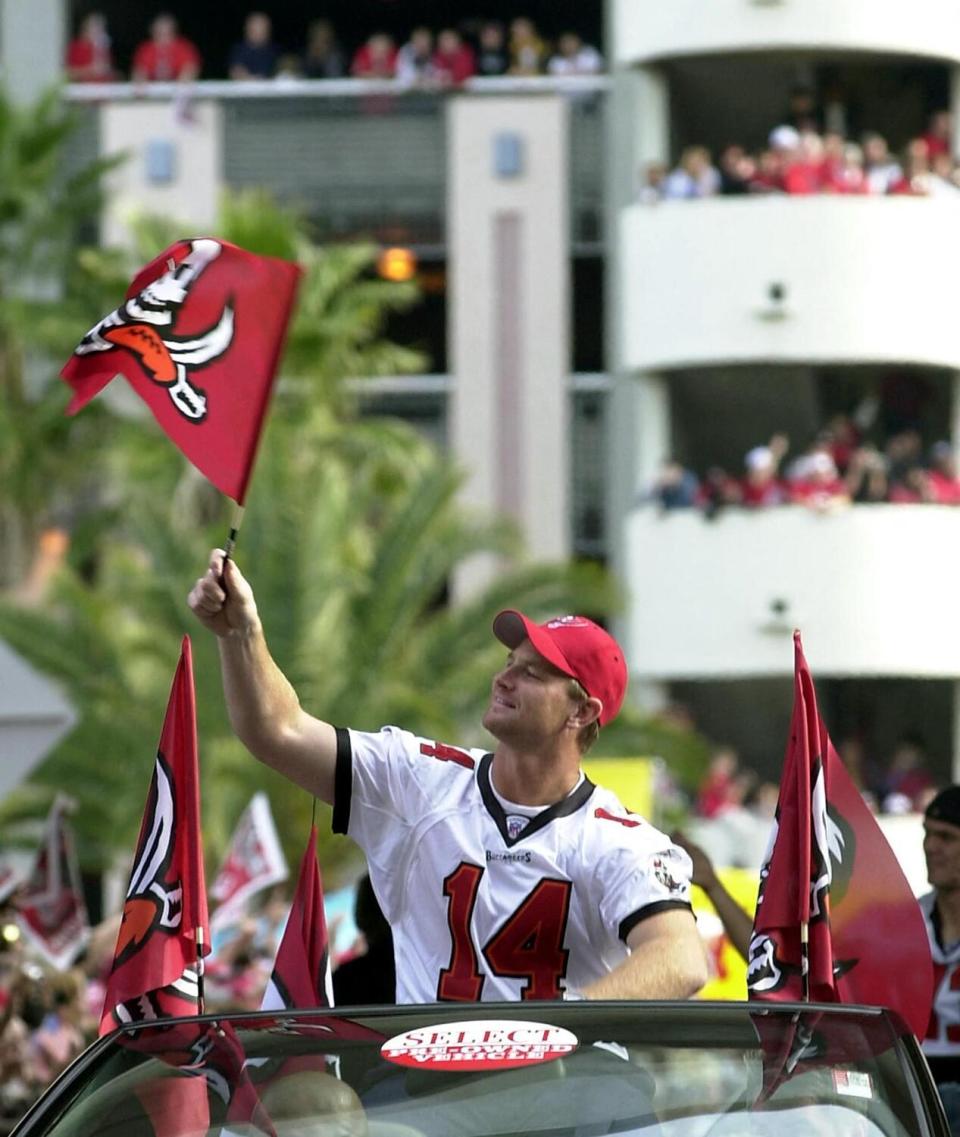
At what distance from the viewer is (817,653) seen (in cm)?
3077

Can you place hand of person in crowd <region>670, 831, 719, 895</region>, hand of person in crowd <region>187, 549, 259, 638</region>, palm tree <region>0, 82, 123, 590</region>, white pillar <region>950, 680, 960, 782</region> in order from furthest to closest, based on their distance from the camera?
palm tree <region>0, 82, 123, 590</region>, white pillar <region>950, 680, 960, 782</region>, hand of person in crowd <region>670, 831, 719, 895</region>, hand of person in crowd <region>187, 549, 259, 638</region>

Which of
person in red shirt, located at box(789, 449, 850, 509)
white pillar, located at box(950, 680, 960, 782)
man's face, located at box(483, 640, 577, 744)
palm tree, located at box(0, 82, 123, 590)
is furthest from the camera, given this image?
palm tree, located at box(0, 82, 123, 590)

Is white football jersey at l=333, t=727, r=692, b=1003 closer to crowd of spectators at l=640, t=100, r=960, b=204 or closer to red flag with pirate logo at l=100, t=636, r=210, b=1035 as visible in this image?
red flag with pirate logo at l=100, t=636, r=210, b=1035

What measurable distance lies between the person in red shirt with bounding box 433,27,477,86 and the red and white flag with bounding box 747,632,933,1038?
92.5 ft

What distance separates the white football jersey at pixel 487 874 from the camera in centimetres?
579

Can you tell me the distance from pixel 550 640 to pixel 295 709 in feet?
1.79

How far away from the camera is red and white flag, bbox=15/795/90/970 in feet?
44.7

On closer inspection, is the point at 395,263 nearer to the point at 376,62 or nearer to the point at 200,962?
the point at 376,62

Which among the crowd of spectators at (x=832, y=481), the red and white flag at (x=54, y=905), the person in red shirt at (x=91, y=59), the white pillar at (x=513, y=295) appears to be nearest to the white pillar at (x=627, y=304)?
the white pillar at (x=513, y=295)

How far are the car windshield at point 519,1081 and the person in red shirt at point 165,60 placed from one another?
101ft

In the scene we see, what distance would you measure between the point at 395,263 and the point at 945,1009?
2728 cm

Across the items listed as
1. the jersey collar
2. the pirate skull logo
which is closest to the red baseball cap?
the jersey collar

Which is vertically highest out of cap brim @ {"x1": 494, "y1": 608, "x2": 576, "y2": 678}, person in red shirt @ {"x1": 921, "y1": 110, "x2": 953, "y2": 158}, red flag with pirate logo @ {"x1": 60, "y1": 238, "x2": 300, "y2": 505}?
red flag with pirate logo @ {"x1": 60, "y1": 238, "x2": 300, "y2": 505}

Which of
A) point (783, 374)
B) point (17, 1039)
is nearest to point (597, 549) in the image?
point (783, 374)
